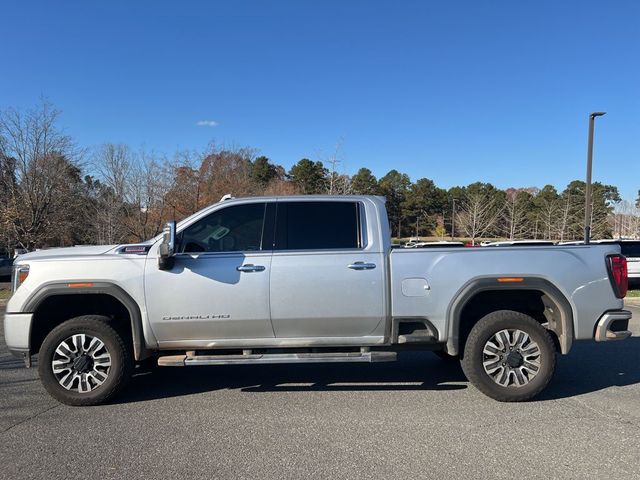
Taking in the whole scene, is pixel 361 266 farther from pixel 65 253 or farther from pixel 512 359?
pixel 65 253

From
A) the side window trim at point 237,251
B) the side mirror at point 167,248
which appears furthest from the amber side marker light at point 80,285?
the side window trim at point 237,251

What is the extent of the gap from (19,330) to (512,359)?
505 centimetres

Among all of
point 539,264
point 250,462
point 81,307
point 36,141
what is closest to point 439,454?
point 250,462

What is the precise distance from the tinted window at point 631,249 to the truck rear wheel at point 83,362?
587 inches

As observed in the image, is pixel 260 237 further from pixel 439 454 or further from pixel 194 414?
pixel 439 454

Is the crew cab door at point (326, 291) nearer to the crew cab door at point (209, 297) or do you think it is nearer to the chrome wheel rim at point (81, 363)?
the crew cab door at point (209, 297)

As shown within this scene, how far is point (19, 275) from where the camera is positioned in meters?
5.07

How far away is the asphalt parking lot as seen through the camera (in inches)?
144

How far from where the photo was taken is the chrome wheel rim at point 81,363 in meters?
5.00

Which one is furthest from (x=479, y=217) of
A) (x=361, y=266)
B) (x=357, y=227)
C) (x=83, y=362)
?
(x=83, y=362)

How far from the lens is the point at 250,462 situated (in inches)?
147

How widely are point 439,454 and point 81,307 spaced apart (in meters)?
3.96

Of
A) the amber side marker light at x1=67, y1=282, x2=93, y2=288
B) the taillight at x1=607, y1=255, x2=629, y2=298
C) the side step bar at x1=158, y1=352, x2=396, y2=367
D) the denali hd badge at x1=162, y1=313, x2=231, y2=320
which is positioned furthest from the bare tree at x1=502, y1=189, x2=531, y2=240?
the amber side marker light at x1=67, y1=282, x2=93, y2=288

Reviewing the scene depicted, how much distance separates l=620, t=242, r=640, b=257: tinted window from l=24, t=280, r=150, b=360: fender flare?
14.7 metres
